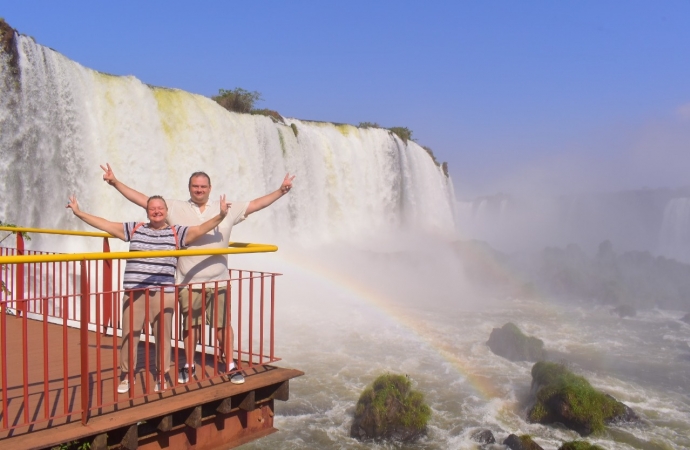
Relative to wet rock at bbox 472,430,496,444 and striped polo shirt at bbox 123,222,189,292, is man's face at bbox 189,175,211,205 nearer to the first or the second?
striped polo shirt at bbox 123,222,189,292

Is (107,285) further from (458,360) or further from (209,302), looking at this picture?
(458,360)

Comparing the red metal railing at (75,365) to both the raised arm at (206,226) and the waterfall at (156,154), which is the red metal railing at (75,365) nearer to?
the raised arm at (206,226)

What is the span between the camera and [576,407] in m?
10.7

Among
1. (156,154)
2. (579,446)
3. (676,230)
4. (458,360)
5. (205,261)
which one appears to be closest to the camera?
(205,261)

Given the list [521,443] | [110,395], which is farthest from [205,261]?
[521,443]

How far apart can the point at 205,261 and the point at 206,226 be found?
41 centimetres

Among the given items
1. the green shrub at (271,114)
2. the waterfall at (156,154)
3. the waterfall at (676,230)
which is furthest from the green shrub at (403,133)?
the waterfall at (676,230)

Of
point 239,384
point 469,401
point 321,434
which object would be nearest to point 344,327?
point 469,401

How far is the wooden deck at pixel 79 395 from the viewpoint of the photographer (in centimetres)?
361

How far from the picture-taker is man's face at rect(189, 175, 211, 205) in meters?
4.79

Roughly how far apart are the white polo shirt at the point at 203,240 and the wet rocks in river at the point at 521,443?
22.2ft

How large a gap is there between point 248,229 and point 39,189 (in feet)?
30.2

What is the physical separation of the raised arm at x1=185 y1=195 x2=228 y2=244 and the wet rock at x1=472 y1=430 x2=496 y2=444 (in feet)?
24.3

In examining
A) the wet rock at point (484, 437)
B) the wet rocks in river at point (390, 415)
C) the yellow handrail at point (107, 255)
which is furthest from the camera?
the wet rocks in river at point (390, 415)
